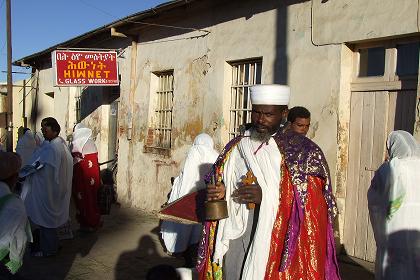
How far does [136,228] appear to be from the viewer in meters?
8.37

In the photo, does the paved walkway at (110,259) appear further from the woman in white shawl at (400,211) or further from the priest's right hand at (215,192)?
the priest's right hand at (215,192)

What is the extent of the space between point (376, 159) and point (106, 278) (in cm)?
333

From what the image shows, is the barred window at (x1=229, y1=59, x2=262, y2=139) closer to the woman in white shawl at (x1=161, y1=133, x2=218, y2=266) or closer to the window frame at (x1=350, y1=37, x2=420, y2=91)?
the window frame at (x1=350, y1=37, x2=420, y2=91)

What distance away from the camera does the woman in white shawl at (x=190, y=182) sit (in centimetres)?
577

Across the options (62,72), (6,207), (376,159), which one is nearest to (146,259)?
(376,159)

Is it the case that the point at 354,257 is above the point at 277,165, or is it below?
below

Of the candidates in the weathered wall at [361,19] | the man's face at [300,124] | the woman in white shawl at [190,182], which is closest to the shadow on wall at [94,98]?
the woman in white shawl at [190,182]

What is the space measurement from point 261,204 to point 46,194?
173 inches

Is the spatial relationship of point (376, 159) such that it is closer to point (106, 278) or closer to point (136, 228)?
point (106, 278)

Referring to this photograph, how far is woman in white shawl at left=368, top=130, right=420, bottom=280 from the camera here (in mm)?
3953

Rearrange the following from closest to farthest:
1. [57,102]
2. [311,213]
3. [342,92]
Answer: [311,213] < [342,92] < [57,102]

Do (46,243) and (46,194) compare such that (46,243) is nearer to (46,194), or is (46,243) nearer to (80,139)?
(46,194)

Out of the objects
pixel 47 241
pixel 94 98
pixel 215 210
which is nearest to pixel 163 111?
pixel 94 98

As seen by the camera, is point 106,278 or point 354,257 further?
point 354,257
